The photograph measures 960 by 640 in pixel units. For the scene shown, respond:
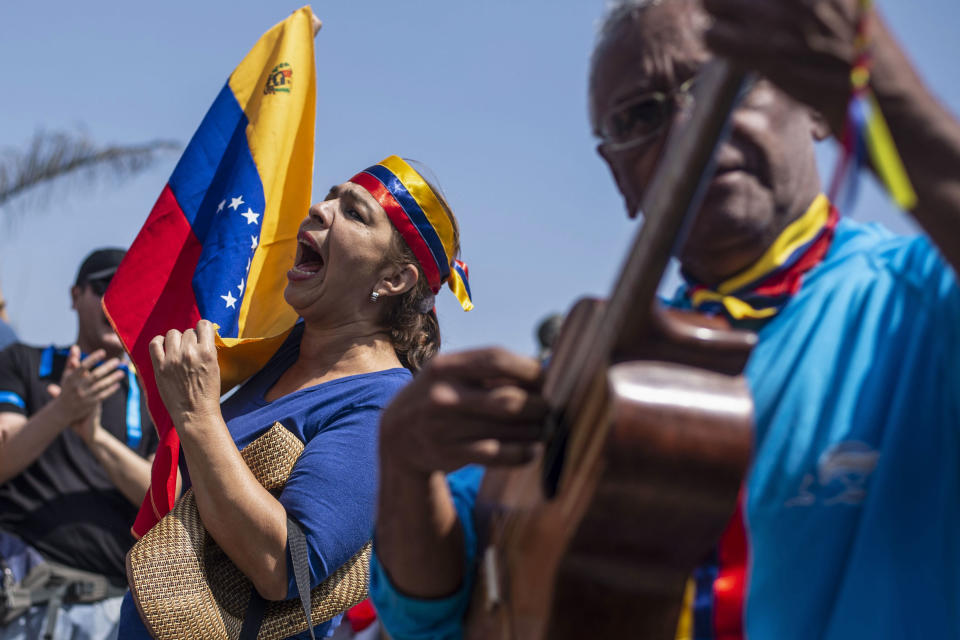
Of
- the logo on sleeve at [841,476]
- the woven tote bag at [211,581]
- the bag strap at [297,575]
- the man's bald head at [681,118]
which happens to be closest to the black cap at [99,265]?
the woven tote bag at [211,581]

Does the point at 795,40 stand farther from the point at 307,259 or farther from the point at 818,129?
the point at 307,259

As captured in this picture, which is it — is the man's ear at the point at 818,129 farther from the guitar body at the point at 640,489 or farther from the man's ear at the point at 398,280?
the man's ear at the point at 398,280

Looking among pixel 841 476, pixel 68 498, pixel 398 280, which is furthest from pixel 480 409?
pixel 68 498

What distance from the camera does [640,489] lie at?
123cm

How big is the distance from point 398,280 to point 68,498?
2.17m

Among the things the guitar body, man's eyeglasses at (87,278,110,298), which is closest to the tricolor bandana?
the guitar body

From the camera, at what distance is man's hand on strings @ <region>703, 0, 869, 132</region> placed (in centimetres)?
110

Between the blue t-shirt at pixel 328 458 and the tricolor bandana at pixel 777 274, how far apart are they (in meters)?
1.37

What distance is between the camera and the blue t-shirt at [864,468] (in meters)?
1.34

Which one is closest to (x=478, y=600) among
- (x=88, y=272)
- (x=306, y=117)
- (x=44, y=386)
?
(x=306, y=117)

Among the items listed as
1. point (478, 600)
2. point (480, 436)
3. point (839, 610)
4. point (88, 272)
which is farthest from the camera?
point (88, 272)

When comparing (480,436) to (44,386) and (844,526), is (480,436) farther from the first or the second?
(44,386)

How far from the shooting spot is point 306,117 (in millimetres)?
4246

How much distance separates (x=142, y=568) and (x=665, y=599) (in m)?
1.75
